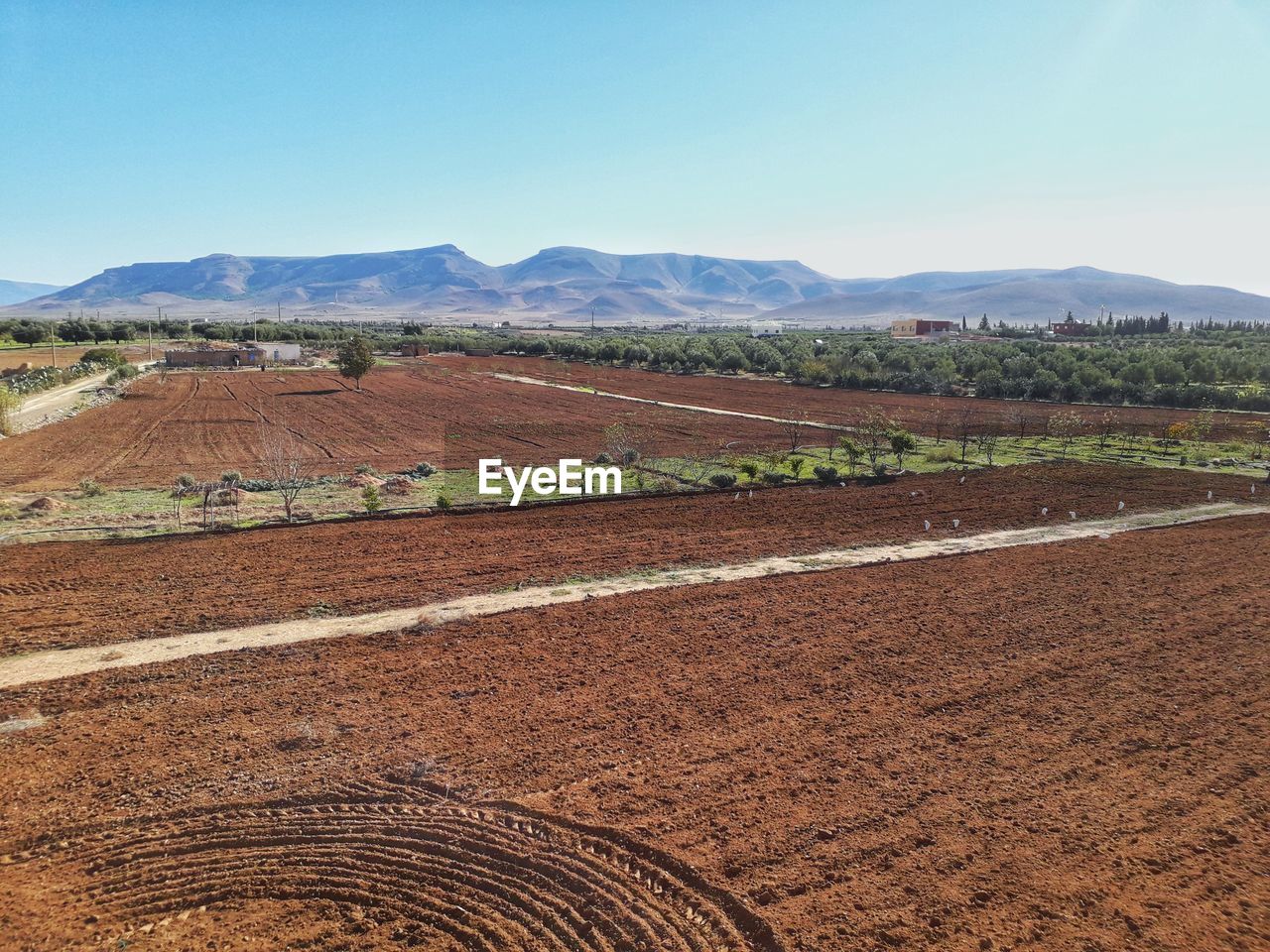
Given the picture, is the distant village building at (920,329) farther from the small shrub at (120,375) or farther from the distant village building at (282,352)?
the small shrub at (120,375)

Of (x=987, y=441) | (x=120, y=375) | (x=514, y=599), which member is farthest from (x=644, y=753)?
(x=120, y=375)

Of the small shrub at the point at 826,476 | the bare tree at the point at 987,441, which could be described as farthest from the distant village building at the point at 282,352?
the small shrub at the point at 826,476

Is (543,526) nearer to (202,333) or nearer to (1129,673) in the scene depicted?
(1129,673)

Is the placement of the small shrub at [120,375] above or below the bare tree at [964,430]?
above

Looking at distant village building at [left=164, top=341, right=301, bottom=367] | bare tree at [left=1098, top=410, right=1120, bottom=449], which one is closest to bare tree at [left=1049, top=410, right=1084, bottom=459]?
bare tree at [left=1098, top=410, right=1120, bottom=449]

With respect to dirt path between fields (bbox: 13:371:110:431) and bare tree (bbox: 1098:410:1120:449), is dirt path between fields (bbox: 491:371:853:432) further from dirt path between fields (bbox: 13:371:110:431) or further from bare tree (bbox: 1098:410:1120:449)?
dirt path between fields (bbox: 13:371:110:431)

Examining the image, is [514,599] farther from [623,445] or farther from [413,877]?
[623,445]
